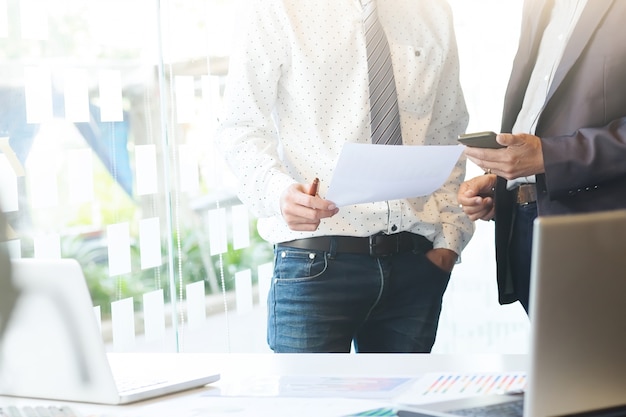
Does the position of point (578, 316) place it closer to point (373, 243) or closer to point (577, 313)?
point (577, 313)

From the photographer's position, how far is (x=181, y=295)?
3.41 m

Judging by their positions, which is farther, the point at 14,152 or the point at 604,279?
the point at 14,152

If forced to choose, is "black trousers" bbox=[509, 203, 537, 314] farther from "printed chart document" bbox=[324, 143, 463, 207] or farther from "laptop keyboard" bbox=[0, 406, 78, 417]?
"laptop keyboard" bbox=[0, 406, 78, 417]

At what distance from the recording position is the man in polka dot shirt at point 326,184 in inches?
89.7

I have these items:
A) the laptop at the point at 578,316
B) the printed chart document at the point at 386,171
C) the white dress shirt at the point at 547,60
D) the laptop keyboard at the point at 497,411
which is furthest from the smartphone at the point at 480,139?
the laptop at the point at 578,316

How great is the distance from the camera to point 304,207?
6.89ft

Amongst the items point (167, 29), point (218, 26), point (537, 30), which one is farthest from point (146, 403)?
point (218, 26)

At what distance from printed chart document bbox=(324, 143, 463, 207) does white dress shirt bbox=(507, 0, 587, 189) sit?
0.36 m

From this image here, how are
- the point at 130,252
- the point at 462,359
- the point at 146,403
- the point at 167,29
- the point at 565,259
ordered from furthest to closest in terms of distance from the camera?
the point at 167,29 → the point at 130,252 → the point at 462,359 → the point at 146,403 → the point at 565,259

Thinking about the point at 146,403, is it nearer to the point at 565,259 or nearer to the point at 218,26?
the point at 565,259

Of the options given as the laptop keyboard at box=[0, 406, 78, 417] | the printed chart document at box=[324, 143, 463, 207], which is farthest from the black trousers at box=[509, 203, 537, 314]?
the laptop keyboard at box=[0, 406, 78, 417]

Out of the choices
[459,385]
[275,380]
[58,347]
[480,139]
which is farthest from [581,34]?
Answer: [58,347]

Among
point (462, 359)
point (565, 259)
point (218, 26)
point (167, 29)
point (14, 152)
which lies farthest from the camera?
point (218, 26)

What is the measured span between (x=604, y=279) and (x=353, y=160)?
86cm
